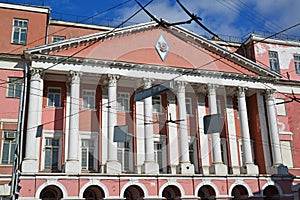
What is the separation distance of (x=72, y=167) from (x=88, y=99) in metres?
5.78

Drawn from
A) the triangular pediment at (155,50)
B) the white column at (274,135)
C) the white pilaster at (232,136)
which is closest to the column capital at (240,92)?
the triangular pediment at (155,50)

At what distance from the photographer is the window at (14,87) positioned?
23.4 meters

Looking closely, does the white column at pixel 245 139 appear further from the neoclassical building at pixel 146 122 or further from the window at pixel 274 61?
the window at pixel 274 61

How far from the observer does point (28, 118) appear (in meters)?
22.2

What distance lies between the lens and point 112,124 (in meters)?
23.7

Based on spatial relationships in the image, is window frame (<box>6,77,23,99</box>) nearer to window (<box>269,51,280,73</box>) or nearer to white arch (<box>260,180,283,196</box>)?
white arch (<box>260,180,283,196</box>)

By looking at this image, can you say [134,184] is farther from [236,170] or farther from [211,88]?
[211,88]

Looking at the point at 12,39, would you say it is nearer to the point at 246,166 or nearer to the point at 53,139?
the point at 53,139

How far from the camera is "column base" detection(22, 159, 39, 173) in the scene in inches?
824

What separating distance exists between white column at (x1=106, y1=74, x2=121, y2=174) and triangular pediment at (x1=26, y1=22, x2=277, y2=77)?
170cm

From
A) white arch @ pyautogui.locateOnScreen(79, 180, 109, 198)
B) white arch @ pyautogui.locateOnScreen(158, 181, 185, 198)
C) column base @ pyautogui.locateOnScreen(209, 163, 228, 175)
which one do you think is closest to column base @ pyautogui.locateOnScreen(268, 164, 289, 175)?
column base @ pyautogui.locateOnScreen(209, 163, 228, 175)

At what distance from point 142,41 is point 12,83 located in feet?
30.5

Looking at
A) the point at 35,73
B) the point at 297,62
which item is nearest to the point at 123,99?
the point at 35,73

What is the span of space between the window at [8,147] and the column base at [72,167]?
3.51 meters
